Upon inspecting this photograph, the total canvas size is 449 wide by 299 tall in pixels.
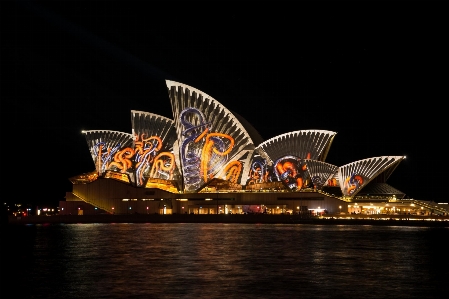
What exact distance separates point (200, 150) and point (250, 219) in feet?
44.1

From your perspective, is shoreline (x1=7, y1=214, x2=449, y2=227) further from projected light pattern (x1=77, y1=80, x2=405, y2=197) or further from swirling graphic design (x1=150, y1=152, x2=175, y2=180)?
swirling graphic design (x1=150, y1=152, x2=175, y2=180)

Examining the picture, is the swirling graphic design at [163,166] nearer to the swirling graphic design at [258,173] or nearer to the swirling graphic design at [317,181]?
the swirling graphic design at [258,173]

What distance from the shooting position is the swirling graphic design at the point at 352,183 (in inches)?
3509

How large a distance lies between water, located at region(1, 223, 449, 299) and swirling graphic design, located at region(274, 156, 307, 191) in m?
40.3

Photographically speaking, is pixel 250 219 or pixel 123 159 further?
pixel 123 159

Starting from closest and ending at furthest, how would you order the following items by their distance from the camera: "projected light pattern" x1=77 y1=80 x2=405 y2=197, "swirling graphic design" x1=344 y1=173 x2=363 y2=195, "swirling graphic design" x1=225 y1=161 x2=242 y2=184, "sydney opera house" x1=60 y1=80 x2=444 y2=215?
"projected light pattern" x1=77 y1=80 x2=405 y2=197
"sydney opera house" x1=60 y1=80 x2=444 y2=215
"swirling graphic design" x1=344 y1=173 x2=363 y2=195
"swirling graphic design" x1=225 y1=161 x2=242 y2=184

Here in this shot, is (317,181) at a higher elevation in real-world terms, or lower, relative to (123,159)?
lower

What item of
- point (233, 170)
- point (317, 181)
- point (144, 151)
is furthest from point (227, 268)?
point (144, 151)

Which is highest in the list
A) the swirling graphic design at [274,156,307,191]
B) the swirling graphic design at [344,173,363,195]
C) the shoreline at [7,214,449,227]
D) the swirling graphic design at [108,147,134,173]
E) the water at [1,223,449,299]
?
the swirling graphic design at [108,147,134,173]

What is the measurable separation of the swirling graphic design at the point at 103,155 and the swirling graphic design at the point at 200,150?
1211 centimetres

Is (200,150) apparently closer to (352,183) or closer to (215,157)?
(215,157)

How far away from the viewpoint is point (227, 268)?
30656 mm

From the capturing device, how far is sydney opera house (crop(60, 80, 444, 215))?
87.1 metres

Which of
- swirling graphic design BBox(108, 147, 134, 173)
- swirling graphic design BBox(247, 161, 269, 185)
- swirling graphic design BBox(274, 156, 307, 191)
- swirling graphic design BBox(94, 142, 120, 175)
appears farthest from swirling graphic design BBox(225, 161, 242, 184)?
swirling graphic design BBox(94, 142, 120, 175)
